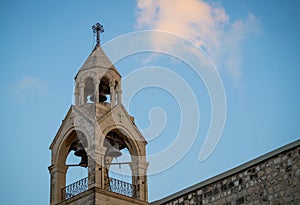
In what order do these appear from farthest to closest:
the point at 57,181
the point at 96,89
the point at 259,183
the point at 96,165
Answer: the point at 96,89, the point at 57,181, the point at 96,165, the point at 259,183

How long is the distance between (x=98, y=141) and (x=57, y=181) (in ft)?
7.05

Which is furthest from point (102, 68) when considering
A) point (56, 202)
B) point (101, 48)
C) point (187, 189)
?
point (187, 189)

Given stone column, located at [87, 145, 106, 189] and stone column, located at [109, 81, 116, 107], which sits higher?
stone column, located at [109, 81, 116, 107]

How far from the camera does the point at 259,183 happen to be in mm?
12562

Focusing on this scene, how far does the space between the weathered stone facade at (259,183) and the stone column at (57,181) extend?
9714 millimetres

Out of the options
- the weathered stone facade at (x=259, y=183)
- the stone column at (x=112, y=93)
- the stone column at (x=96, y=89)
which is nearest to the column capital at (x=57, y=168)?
the stone column at (x=96, y=89)

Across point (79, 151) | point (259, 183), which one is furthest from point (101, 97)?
point (259, 183)

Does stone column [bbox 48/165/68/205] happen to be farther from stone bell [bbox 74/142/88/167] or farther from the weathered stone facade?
the weathered stone facade

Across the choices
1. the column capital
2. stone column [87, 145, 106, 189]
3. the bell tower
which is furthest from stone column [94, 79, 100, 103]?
the column capital

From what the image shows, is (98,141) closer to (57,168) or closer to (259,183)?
(57,168)

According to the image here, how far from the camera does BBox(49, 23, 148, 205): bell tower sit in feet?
72.7

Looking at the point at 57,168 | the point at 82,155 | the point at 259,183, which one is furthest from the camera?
the point at 82,155

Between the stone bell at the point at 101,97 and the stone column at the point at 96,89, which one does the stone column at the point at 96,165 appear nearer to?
the stone column at the point at 96,89

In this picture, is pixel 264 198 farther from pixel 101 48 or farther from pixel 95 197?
pixel 101 48
